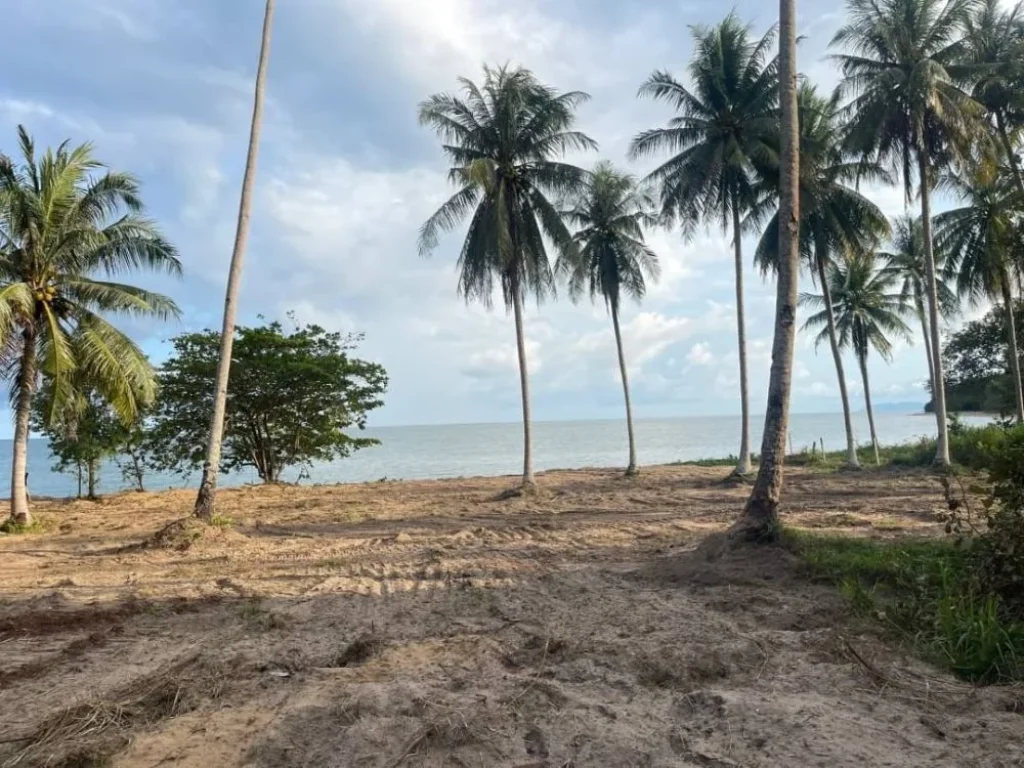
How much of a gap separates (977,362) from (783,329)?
Answer: 101ft

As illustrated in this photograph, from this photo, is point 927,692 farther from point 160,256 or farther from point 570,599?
point 160,256

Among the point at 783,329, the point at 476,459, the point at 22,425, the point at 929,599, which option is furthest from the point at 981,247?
the point at 476,459

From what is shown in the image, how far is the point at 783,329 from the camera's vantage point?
788 centimetres

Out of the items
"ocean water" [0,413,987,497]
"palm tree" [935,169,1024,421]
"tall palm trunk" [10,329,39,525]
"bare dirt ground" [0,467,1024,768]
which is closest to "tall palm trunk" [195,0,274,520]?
"bare dirt ground" [0,467,1024,768]

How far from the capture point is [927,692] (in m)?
3.57

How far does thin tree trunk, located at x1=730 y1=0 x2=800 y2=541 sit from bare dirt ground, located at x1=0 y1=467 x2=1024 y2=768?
631mm

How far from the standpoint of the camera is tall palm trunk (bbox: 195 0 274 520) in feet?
35.0

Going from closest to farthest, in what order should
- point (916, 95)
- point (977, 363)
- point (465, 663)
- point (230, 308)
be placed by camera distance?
point (465, 663)
point (230, 308)
point (916, 95)
point (977, 363)

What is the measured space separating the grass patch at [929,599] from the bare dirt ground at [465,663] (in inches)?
8.7

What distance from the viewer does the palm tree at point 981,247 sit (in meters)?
18.3

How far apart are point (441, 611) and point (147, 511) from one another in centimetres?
1206

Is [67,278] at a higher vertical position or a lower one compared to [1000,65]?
lower

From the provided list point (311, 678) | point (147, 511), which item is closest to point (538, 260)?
point (147, 511)

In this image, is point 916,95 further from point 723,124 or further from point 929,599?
point 929,599
